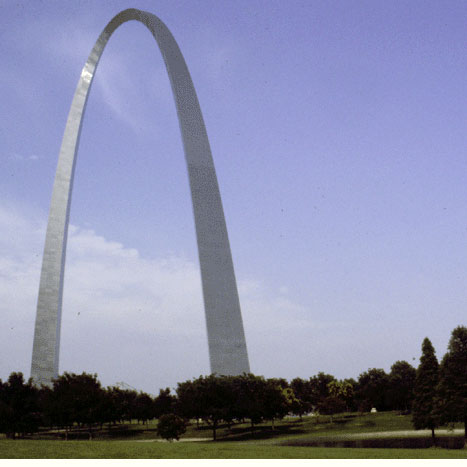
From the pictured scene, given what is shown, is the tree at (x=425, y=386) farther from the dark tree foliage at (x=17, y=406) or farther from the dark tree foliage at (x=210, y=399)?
the dark tree foliage at (x=17, y=406)

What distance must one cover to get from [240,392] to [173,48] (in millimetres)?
26992

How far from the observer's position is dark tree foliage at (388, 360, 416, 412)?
257 ft

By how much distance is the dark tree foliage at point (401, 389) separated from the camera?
257ft

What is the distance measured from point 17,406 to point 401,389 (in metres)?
56.8

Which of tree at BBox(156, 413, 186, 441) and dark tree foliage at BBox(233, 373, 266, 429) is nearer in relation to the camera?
tree at BBox(156, 413, 186, 441)

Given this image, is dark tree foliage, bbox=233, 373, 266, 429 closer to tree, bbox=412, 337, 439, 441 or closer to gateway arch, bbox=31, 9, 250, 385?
gateway arch, bbox=31, 9, 250, 385

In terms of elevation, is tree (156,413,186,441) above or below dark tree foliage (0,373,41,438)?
below

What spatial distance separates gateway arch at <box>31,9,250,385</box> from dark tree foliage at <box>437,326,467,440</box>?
13241 mm

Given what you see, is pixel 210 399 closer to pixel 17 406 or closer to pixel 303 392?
pixel 17 406

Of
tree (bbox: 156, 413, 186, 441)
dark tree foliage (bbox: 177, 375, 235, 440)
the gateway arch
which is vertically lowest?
tree (bbox: 156, 413, 186, 441)

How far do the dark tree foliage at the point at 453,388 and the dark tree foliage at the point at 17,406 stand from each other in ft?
96.4

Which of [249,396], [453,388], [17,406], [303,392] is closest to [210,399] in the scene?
[249,396]

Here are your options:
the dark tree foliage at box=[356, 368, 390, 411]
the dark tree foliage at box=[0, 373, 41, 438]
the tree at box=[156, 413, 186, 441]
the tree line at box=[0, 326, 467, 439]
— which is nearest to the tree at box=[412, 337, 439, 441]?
the tree line at box=[0, 326, 467, 439]
